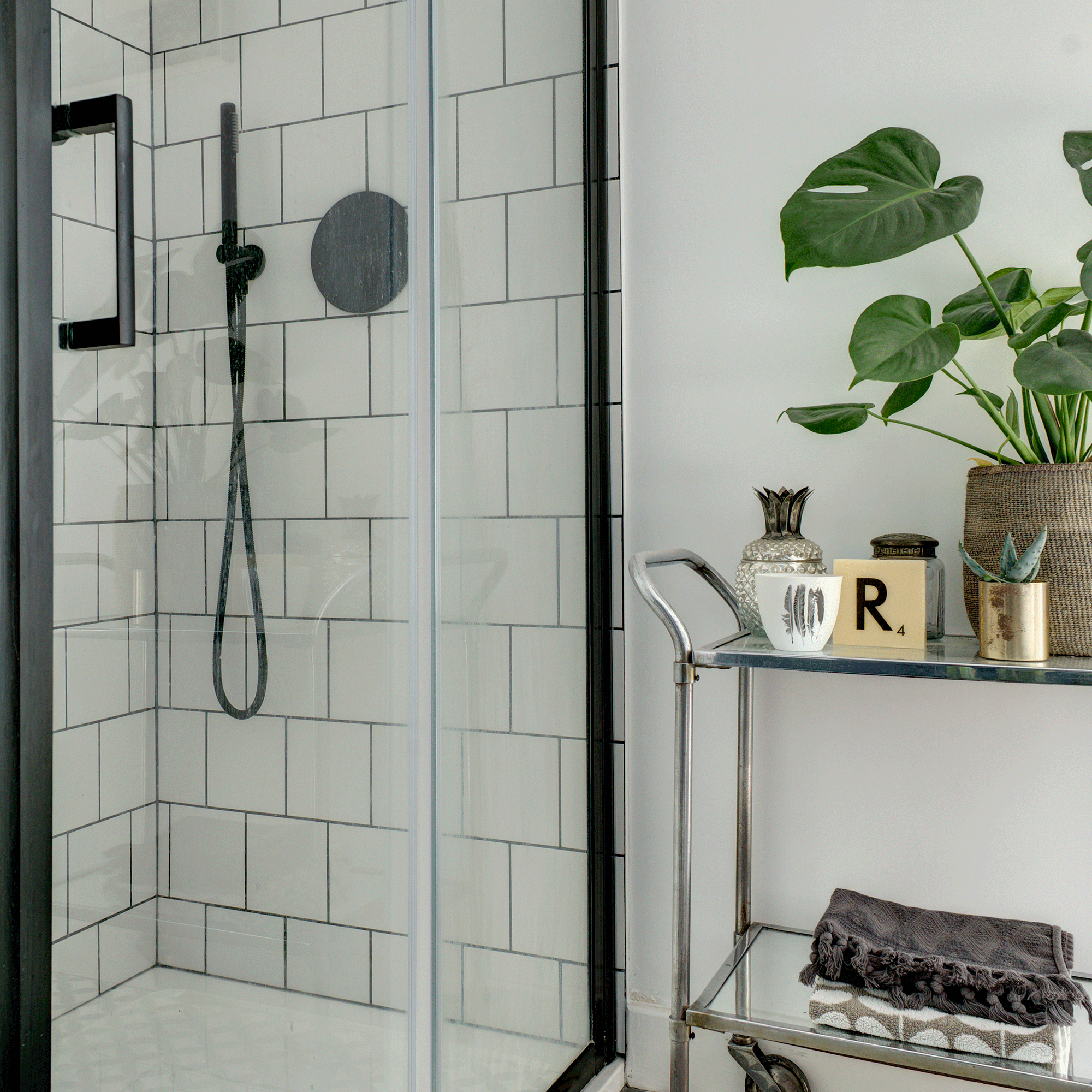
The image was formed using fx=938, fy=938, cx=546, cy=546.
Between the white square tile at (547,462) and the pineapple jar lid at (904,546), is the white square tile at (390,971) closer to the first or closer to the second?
the white square tile at (547,462)

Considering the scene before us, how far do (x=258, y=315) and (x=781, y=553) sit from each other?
675 mm

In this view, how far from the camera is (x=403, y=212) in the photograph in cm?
91

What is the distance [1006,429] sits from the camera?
1.07 meters

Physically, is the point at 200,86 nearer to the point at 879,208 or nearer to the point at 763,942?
the point at 879,208

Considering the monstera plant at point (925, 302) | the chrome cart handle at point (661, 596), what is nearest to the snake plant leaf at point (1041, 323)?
the monstera plant at point (925, 302)

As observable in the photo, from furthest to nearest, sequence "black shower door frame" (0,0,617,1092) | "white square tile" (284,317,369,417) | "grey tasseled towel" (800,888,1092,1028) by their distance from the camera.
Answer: "grey tasseled towel" (800,888,1092,1028) < "white square tile" (284,317,369,417) < "black shower door frame" (0,0,617,1092)

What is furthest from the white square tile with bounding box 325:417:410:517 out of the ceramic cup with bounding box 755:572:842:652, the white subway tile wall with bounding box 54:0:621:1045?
the ceramic cup with bounding box 755:572:842:652

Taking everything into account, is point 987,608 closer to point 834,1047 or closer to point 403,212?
point 834,1047

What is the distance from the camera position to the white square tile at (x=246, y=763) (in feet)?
2.22

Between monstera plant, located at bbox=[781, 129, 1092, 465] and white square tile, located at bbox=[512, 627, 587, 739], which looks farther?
white square tile, located at bbox=[512, 627, 587, 739]

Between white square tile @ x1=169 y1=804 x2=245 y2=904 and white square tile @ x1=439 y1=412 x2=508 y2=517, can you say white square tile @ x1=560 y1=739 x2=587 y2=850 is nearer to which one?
white square tile @ x1=439 y1=412 x2=508 y2=517

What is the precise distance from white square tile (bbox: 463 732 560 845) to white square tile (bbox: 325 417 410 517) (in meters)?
0.30

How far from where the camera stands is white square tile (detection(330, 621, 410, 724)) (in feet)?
2.66

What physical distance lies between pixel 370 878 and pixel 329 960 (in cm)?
8
